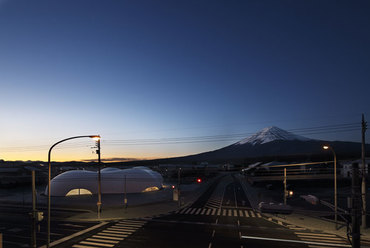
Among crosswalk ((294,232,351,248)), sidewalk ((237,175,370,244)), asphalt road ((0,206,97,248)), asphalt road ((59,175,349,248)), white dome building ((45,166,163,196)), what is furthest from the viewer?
white dome building ((45,166,163,196))

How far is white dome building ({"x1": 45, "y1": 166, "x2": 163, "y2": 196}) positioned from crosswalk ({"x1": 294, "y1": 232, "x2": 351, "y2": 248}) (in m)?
49.3

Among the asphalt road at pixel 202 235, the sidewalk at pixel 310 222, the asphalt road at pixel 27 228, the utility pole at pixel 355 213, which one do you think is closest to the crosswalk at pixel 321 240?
the asphalt road at pixel 202 235

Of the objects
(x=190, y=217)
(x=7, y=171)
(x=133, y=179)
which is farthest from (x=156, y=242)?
(x=7, y=171)

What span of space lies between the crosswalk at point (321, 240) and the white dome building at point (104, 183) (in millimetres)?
49308

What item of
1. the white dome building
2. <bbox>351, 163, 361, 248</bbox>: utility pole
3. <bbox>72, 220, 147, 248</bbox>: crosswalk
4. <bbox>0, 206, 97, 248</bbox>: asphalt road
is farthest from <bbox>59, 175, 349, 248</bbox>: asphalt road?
the white dome building

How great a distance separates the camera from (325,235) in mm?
25422

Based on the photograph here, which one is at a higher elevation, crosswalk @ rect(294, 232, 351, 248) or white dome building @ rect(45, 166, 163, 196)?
crosswalk @ rect(294, 232, 351, 248)

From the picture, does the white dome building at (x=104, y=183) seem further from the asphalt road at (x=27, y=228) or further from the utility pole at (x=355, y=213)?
the utility pole at (x=355, y=213)

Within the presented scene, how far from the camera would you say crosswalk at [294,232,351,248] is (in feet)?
71.8

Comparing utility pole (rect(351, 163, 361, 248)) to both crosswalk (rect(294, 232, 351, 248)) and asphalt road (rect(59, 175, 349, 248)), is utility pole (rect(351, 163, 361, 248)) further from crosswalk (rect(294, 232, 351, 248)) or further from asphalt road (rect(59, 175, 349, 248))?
crosswalk (rect(294, 232, 351, 248))

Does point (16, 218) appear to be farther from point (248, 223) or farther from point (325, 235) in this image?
point (325, 235)

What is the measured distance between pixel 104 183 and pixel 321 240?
56.5 m

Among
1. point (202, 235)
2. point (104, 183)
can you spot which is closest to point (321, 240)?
point (202, 235)

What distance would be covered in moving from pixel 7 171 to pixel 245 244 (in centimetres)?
11729
